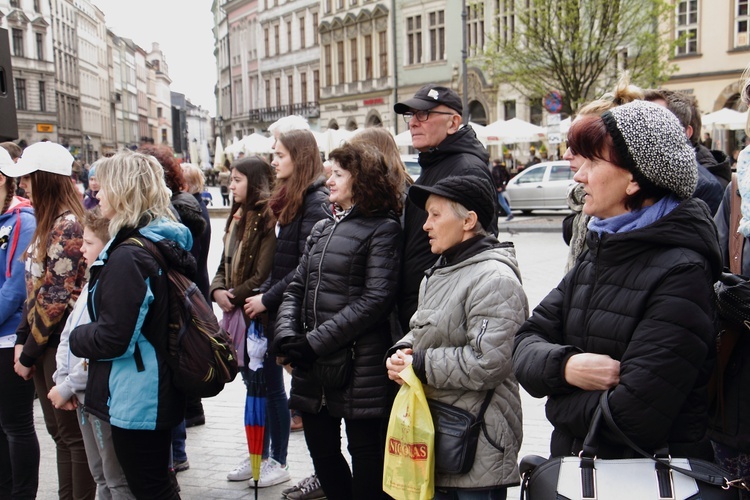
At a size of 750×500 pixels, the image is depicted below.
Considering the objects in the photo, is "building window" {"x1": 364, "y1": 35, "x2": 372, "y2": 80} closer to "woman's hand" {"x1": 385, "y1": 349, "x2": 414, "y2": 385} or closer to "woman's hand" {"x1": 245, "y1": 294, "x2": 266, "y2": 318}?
"woman's hand" {"x1": 245, "y1": 294, "x2": 266, "y2": 318}

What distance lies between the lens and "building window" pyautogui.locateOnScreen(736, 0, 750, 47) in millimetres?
31000

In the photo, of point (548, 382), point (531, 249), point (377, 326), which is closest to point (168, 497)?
point (377, 326)

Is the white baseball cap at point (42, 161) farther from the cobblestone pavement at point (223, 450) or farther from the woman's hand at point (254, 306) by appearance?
the cobblestone pavement at point (223, 450)

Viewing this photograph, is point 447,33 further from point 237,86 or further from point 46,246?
point 46,246

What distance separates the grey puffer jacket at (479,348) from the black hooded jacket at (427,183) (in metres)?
0.60

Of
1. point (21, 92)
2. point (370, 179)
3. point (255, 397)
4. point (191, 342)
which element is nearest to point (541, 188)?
point (255, 397)

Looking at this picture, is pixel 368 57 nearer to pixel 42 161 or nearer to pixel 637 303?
pixel 42 161

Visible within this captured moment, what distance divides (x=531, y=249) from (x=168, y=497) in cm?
1410

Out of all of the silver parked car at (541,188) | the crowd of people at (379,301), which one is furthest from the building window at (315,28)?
the crowd of people at (379,301)

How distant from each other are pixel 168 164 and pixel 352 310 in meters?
2.39

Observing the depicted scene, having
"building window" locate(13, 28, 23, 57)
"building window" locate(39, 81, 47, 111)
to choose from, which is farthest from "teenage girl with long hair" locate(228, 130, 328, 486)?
"building window" locate(39, 81, 47, 111)

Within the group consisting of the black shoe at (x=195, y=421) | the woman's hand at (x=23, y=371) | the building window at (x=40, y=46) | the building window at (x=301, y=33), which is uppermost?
the building window at (x=40, y=46)

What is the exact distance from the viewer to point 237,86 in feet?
245

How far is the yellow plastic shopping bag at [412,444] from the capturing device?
3.12 m
